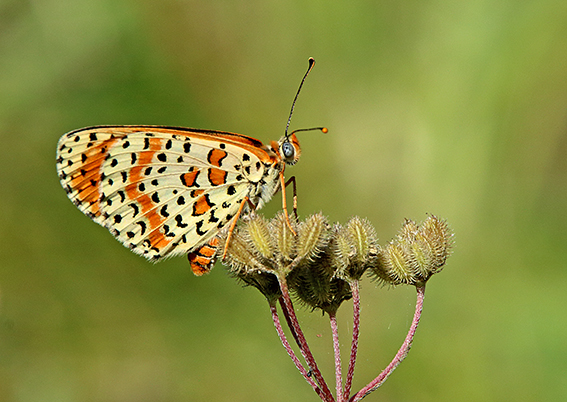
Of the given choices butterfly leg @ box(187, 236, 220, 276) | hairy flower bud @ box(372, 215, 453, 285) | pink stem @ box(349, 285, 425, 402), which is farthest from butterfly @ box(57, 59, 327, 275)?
pink stem @ box(349, 285, 425, 402)

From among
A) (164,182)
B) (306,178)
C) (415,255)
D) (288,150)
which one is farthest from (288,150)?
(306,178)

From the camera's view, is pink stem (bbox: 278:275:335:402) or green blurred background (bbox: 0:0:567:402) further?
green blurred background (bbox: 0:0:567:402)

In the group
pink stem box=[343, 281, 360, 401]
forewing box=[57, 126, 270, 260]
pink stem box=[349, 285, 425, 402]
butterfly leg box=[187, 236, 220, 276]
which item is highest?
forewing box=[57, 126, 270, 260]

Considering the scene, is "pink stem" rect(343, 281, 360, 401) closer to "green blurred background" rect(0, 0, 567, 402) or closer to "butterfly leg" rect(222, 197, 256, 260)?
"butterfly leg" rect(222, 197, 256, 260)

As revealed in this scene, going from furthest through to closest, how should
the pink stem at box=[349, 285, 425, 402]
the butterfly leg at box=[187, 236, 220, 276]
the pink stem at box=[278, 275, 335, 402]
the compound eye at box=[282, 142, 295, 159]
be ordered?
the compound eye at box=[282, 142, 295, 159], the butterfly leg at box=[187, 236, 220, 276], the pink stem at box=[349, 285, 425, 402], the pink stem at box=[278, 275, 335, 402]

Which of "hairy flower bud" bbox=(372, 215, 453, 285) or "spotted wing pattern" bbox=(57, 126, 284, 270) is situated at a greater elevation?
"spotted wing pattern" bbox=(57, 126, 284, 270)

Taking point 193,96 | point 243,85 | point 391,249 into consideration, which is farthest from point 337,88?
point 391,249

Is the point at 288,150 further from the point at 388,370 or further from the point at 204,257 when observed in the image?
the point at 388,370
